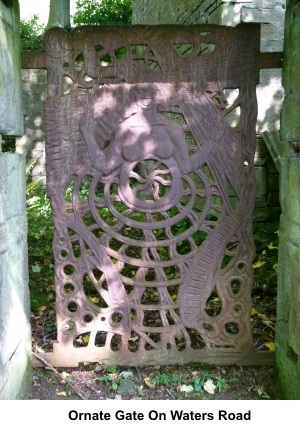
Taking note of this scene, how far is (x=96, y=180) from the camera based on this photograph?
2695 millimetres

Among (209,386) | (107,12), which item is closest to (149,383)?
(209,386)

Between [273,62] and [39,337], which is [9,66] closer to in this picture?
[273,62]

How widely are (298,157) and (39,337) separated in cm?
209

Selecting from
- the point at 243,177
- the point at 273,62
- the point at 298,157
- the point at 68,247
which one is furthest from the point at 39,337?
the point at 273,62

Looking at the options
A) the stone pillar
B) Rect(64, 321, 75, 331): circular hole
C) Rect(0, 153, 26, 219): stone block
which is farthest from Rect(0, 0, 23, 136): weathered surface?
the stone pillar

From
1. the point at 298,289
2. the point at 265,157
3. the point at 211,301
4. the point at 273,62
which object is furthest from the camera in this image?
the point at 265,157

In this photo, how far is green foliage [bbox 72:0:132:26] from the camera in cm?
1755

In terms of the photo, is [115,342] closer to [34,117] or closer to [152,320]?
[152,320]

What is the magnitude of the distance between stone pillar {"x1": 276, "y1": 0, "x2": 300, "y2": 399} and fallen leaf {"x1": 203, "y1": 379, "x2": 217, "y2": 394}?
0.39m

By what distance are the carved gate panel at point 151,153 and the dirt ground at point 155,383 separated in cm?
10

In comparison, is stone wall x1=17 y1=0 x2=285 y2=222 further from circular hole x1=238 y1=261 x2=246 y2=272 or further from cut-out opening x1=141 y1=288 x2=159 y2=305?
circular hole x1=238 y1=261 x2=246 y2=272

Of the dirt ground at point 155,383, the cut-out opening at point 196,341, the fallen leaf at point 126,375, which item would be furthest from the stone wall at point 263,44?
the fallen leaf at point 126,375

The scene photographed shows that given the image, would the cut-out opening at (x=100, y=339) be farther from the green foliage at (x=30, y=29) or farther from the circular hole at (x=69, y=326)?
the green foliage at (x=30, y=29)

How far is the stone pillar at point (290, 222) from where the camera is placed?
2.33 metres
